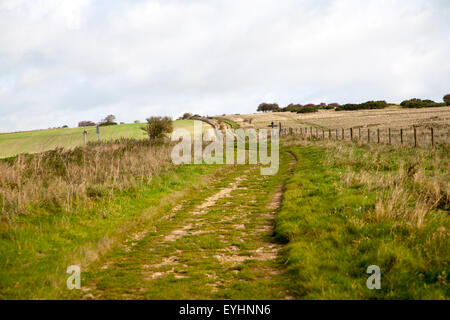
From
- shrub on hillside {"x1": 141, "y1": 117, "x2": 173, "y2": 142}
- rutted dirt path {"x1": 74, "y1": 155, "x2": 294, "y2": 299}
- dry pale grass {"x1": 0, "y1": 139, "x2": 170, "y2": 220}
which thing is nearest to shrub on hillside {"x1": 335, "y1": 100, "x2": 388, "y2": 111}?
shrub on hillside {"x1": 141, "y1": 117, "x2": 173, "y2": 142}

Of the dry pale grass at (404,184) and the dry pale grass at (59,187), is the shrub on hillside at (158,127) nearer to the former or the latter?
the dry pale grass at (59,187)

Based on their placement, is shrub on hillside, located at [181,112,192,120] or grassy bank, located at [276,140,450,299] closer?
grassy bank, located at [276,140,450,299]

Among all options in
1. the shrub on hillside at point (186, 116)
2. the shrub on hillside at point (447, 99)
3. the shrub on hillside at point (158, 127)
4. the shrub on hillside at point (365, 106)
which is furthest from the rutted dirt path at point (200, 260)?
the shrub on hillside at point (447, 99)

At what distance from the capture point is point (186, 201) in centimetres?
1368

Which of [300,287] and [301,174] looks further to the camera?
[301,174]

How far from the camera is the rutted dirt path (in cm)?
588

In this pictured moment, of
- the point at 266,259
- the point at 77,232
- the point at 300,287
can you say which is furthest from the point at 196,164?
the point at 300,287

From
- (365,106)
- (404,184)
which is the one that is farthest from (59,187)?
(365,106)

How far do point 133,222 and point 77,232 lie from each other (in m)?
1.77

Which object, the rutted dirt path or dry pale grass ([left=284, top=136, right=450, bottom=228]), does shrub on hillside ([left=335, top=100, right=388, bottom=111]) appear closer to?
dry pale grass ([left=284, top=136, right=450, bottom=228])

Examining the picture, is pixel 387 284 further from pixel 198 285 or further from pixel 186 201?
pixel 186 201

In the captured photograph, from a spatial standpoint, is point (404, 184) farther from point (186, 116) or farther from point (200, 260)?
point (186, 116)

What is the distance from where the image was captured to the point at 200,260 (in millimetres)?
7320

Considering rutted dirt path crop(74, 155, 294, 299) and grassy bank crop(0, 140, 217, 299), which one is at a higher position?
grassy bank crop(0, 140, 217, 299)
